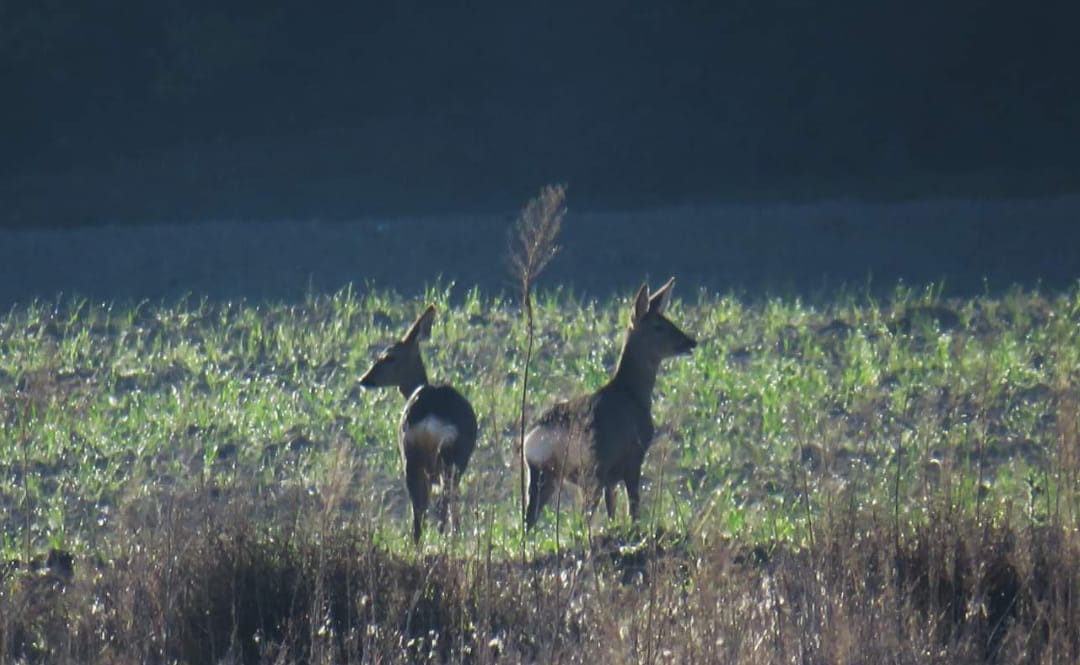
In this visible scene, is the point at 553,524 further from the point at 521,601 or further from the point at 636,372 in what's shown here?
the point at 521,601

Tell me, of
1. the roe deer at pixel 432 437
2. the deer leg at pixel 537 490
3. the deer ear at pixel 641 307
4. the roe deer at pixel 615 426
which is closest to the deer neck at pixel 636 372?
the roe deer at pixel 615 426

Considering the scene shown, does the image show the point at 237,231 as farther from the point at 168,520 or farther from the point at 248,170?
the point at 168,520

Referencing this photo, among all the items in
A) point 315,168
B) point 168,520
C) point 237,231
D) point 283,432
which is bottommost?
point 168,520

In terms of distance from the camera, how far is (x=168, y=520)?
6508 mm

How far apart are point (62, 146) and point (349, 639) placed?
68.7ft

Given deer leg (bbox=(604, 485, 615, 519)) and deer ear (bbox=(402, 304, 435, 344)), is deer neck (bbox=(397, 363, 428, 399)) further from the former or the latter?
deer leg (bbox=(604, 485, 615, 519))

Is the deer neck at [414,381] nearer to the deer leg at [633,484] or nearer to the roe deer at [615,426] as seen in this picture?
the roe deer at [615,426]

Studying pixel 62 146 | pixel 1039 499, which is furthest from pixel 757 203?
pixel 1039 499

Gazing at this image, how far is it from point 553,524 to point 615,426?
612 mm

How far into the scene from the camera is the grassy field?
598 centimetres

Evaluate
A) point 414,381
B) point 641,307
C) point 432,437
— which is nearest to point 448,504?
point 432,437

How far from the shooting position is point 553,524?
9.00 m

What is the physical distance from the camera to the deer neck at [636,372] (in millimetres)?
9570

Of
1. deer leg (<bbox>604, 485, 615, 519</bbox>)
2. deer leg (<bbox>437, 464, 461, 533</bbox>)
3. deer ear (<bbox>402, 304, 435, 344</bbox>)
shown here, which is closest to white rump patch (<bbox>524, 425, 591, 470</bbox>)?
deer leg (<bbox>604, 485, 615, 519</bbox>)
